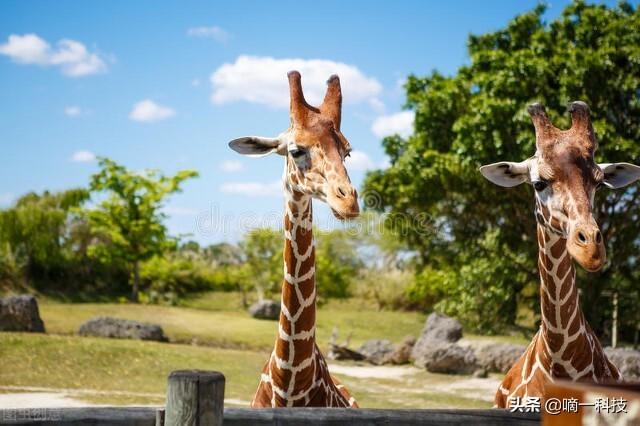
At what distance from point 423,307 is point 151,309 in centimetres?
1381

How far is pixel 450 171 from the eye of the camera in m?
16.2

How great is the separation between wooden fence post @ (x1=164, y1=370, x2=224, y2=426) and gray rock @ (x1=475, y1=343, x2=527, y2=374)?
13.5m

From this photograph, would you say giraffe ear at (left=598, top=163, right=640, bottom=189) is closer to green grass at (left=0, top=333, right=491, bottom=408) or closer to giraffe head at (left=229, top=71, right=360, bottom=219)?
giraffe head at (left=229, top=71, right=360, bottom=219)

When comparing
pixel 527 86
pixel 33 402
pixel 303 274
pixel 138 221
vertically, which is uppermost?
pixel 527 86

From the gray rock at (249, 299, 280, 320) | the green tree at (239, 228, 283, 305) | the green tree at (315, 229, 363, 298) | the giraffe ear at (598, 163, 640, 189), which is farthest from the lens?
the green tree at (315, 229, 363, 298)

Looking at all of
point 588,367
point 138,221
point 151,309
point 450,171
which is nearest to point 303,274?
point 588,367

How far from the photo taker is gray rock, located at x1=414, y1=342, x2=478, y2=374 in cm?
1576

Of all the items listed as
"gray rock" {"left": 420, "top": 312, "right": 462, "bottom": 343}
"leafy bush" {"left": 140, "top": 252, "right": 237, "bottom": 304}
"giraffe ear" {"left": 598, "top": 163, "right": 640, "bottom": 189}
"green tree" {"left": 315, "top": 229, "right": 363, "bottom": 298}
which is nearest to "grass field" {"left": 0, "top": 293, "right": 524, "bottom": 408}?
"gray rock" {"left": 420, "top": 312, "right": 462, "bottom": 343}

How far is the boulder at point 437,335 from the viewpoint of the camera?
16.7m

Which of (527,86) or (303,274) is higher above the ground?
(527,86)

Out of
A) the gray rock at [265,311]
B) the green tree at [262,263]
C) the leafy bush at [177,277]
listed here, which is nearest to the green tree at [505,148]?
the gray rock at [265,311]

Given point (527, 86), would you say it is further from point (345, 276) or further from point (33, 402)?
point (345, 276)

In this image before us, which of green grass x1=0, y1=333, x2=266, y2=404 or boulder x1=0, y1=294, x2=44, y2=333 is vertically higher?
boulder x1=0, y1=294, x2=44, y2=333

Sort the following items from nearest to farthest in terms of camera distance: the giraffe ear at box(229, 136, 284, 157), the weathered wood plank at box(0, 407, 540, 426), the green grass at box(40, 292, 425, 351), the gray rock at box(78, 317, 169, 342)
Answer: the weathered wood plank at box(0, 407, 540, 426)
the giraffe ear at box(229, 136, 284, 157)
the gray rock at box(78, 317, 169, 342)
the green grass at box(40, 292, 425, 351)
